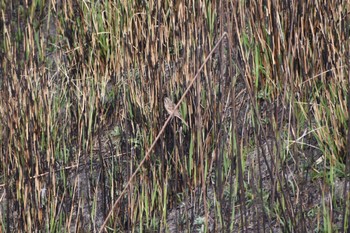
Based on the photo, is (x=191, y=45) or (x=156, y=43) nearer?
(x=191, y=45)

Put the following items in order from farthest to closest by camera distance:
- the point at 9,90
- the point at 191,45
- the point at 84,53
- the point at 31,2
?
the point at 31,2 < the point at 84,53 < the point at 9,90 < the point at 191,45

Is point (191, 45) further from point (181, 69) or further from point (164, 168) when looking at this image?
point (164, 168)

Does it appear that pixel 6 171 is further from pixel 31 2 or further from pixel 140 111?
pixel 31 2

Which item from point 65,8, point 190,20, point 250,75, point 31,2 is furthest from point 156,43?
point 31,2

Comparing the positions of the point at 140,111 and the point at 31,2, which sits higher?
the point at 31,2

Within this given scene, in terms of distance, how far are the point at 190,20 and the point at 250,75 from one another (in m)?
0.30

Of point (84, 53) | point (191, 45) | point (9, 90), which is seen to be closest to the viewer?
point (191, 45)

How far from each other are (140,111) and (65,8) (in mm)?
949

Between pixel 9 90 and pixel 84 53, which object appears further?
pixel 84 53

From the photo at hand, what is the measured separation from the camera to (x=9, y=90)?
8.50 ft

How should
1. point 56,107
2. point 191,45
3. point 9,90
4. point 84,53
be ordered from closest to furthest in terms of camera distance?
point 191,45
point 9,90
point 56,107
point 84,53

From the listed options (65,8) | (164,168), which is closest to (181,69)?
(164,168)

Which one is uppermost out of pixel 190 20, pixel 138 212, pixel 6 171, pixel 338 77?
pixel 190 20

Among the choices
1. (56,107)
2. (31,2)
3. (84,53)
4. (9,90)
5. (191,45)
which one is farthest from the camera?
(31,2)
